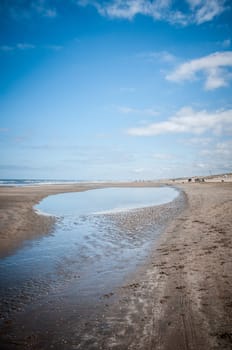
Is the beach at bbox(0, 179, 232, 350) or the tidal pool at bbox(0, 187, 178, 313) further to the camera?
the tidal pool at bbox(0, 187, 178, 313)

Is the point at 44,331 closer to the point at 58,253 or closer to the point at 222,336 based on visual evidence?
the point at 222,336

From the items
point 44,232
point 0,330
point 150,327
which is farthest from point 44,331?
point 44,232

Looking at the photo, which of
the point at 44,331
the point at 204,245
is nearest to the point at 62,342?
the point at 44,331

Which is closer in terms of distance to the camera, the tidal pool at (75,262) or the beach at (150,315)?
the beach at (150,315)

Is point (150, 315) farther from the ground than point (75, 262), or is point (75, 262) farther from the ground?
point (150, 315)

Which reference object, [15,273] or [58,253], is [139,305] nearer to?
[15,273]

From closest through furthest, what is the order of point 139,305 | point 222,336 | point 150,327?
Answer: point 222,336, point 150,327, point 139,305

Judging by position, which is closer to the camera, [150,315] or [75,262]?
[150,315]

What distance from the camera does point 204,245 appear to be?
29.6 feet

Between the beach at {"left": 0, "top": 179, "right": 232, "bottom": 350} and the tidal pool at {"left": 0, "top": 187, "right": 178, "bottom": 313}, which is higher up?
the beach at {"left": 0, "top": 179, "right": 232, "bottom": 350}

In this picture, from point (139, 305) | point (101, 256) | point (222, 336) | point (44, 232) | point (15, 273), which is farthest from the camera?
point (44, 232)

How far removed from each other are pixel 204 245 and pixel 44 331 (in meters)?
6.84

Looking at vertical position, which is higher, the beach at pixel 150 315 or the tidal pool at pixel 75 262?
the beach at pixel 150 315

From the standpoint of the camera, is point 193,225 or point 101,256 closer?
point 101,256
